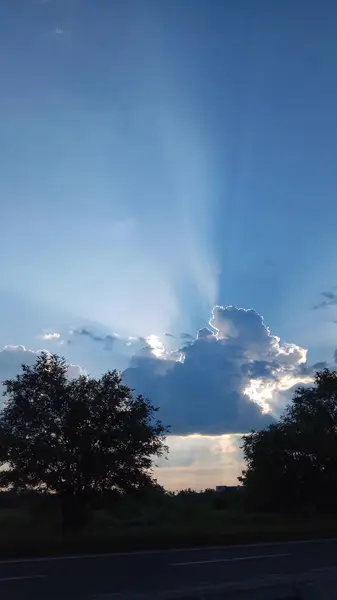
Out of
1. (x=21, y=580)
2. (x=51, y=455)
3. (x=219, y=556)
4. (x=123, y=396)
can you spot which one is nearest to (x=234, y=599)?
(x=21, y=580)

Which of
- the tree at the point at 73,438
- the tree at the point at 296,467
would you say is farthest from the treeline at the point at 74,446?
the tree at the point at 296,467

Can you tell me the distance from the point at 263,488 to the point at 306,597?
119 feet

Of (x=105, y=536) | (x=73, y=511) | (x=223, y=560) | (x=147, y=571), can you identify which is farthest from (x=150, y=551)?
(x=73, y=511)

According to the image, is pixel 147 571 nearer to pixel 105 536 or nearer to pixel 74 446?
pixel 105 536

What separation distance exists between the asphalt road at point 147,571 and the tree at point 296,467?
73.0 feet

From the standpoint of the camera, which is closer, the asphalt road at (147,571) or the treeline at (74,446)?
the asphalt road at (147,571)

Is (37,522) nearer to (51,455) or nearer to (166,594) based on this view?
(51,455)

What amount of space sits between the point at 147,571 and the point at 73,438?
15007 millimetres

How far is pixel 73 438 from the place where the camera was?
3127 centimetres

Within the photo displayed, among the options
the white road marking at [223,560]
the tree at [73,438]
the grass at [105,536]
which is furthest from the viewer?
the tree at [73,438]

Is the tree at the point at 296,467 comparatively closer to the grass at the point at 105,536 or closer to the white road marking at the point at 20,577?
the grass at the point at 105,536

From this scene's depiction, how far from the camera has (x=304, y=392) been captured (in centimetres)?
5069

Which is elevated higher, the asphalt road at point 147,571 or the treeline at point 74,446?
the treeline at point 74,446

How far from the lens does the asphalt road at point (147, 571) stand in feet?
43.3
